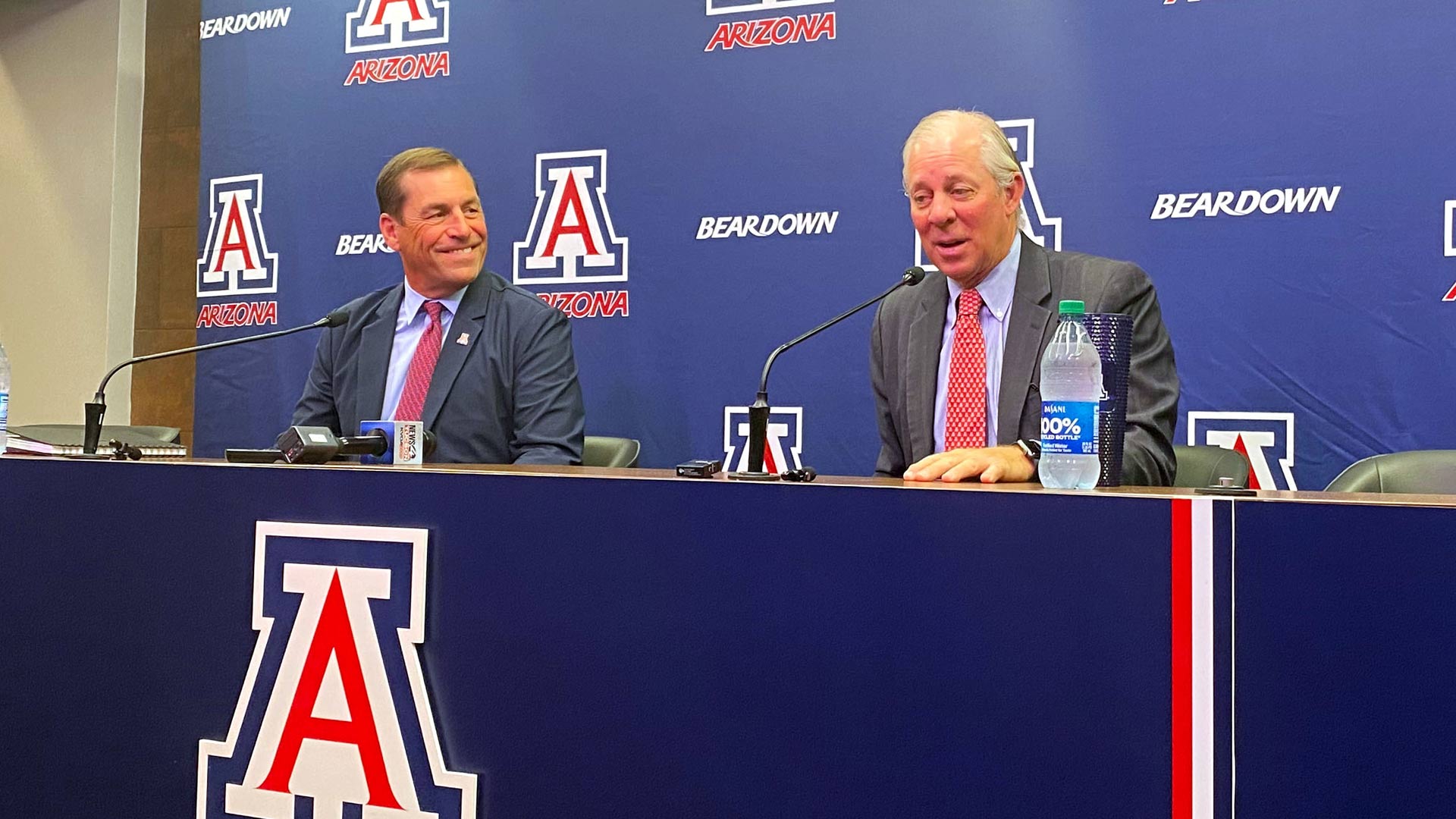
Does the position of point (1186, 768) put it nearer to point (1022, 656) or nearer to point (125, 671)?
point (1022, 656)

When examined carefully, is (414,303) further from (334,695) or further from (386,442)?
(334,695)

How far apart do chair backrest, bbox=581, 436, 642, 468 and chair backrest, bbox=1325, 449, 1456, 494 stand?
1444 mm

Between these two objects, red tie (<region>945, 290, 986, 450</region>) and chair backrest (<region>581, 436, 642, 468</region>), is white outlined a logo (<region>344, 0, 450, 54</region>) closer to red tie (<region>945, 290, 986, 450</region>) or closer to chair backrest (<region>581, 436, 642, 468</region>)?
chair backrest (<region>581, 436, 642, 468</region>)

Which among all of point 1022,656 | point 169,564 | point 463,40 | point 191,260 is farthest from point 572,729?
point 191,260

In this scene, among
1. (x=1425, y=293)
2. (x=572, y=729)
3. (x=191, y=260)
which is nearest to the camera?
(x=572, y=729)

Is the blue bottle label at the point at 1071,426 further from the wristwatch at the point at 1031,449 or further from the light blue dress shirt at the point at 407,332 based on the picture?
the light blue dress shirt at the point at 407,332

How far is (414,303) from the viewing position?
10.2 feet

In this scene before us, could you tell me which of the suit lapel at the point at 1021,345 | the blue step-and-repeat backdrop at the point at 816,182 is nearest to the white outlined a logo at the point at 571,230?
the blue step-and-repeat backdrop at the point at 816,182

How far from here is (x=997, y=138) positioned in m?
2.54

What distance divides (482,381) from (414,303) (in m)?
0.32

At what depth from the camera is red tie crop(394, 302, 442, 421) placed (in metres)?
2.95

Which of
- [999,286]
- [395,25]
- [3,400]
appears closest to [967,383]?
[999,286]

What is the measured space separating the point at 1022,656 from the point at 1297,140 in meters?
2.08

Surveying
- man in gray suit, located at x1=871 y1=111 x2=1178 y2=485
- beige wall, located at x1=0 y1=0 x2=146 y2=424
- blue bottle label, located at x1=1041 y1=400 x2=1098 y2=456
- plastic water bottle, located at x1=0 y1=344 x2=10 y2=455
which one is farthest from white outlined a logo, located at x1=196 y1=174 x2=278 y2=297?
blue bottle label, located at x1=1041 y1=400 x2=1098 y2=456
